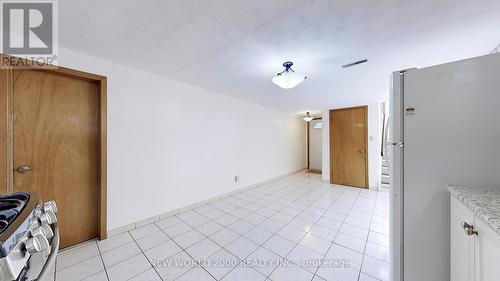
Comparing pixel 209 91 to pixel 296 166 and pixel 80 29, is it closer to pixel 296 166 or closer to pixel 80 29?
pixel 80 29

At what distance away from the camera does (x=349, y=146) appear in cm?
450

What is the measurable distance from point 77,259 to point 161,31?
2347 millimetres

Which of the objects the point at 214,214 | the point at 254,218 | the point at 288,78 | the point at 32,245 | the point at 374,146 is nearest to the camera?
the point at 32,245

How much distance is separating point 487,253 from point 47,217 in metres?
1.93

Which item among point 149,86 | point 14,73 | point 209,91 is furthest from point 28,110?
point 209,91

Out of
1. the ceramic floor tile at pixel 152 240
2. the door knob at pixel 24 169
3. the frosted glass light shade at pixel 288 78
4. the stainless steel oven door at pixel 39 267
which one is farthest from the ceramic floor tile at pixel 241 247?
the door knob at pixel 24 169

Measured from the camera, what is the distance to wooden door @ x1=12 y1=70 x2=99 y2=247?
161 cm

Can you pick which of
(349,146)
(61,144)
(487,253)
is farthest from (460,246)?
(349,146)

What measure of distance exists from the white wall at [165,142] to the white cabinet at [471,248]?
2915 mm

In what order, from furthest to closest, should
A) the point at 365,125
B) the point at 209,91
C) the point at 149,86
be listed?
1. the point at 365,125
2. the point at 209,91
3. the point at 149,86

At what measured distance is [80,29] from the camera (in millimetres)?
1431

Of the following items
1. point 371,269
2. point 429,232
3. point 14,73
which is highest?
point 14,73

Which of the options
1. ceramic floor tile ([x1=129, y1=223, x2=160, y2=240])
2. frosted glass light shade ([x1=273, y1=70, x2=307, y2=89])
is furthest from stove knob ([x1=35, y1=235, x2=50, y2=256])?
frosted glass light shade ([x1=273, y1=70, x2=307, y2=89])

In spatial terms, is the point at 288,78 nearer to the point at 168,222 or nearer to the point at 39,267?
the point at 39,267
